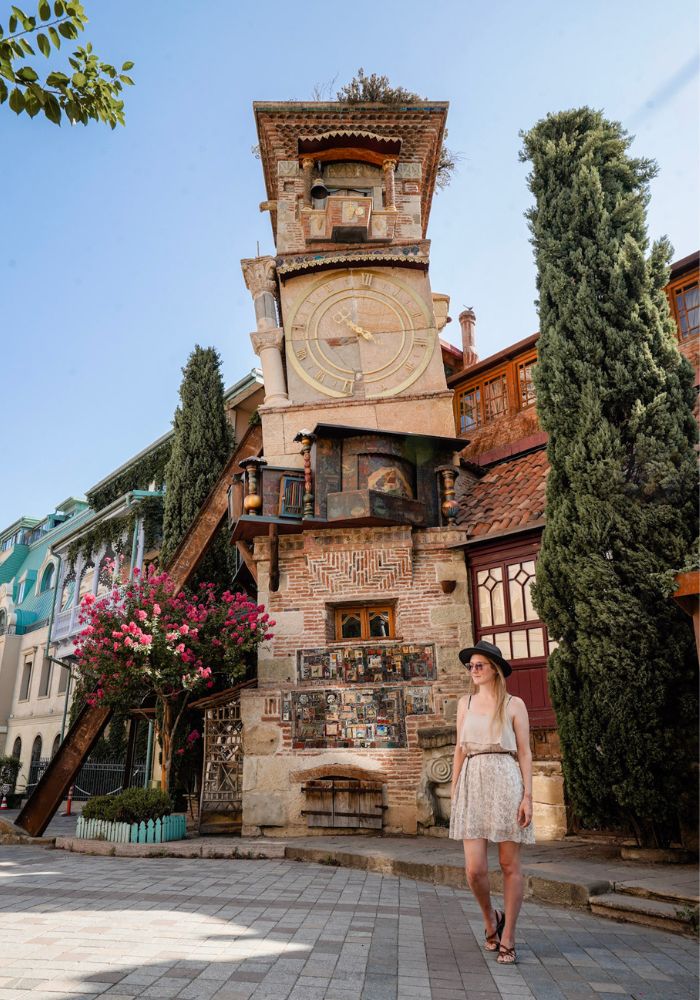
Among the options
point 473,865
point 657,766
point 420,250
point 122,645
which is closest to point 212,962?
point 473,865

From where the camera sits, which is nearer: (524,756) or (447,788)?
(524,756)

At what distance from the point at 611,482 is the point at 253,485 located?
594 centimetres

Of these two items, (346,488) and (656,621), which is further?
(346,488)

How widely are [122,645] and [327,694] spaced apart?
3.19 m

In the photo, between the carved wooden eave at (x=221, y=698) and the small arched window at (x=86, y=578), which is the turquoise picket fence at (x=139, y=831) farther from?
the small arched window at (x=86, y=578)

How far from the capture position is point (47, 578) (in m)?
30.0

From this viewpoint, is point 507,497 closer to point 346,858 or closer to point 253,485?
point 253,485

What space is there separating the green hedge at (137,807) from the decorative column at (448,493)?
20.3 ft

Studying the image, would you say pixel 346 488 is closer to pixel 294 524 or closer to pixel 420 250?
pixel 294 524

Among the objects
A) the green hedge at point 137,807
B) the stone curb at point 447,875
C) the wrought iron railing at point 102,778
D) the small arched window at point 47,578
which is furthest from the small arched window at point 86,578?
the stone curb at point 447,875

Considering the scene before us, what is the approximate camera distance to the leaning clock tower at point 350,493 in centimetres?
1063

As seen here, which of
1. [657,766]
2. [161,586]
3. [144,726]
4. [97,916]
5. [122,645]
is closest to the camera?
[97,916]

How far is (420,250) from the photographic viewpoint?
14.4 meters

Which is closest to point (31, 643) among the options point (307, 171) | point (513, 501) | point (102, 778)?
point (102, 778)
